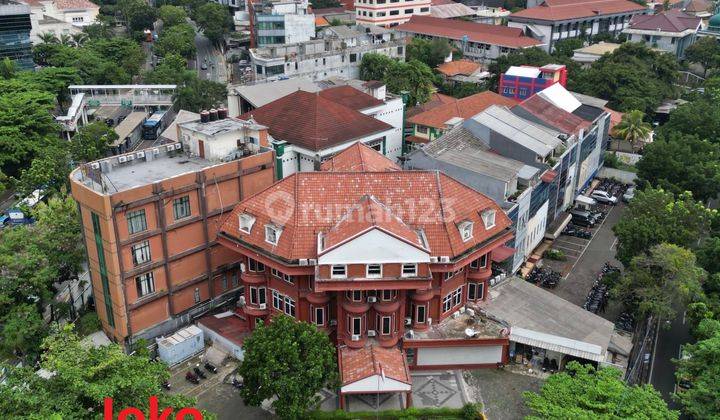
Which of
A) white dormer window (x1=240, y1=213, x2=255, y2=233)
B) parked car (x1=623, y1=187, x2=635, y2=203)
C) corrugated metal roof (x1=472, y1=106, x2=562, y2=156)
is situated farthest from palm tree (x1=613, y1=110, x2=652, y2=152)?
white dormer window (x1=240, y1=213, x2=255, y2=233)

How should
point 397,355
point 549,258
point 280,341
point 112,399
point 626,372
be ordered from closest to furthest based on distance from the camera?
point 112,399 → point 280,341 → point 397,355 → point 626,372 → point 549,258

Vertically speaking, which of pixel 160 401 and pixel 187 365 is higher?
pixel 160 401

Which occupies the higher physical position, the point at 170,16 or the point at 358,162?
the point at 170,16

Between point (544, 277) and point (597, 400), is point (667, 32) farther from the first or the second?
point (597, 400)

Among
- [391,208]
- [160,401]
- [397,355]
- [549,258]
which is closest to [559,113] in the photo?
[549,258]

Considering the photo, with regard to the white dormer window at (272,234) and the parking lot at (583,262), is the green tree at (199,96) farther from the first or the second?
the white dormer window at (272,234)

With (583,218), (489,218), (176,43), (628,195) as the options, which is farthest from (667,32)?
(489,218)

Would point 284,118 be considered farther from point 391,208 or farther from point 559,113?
point 559,113
